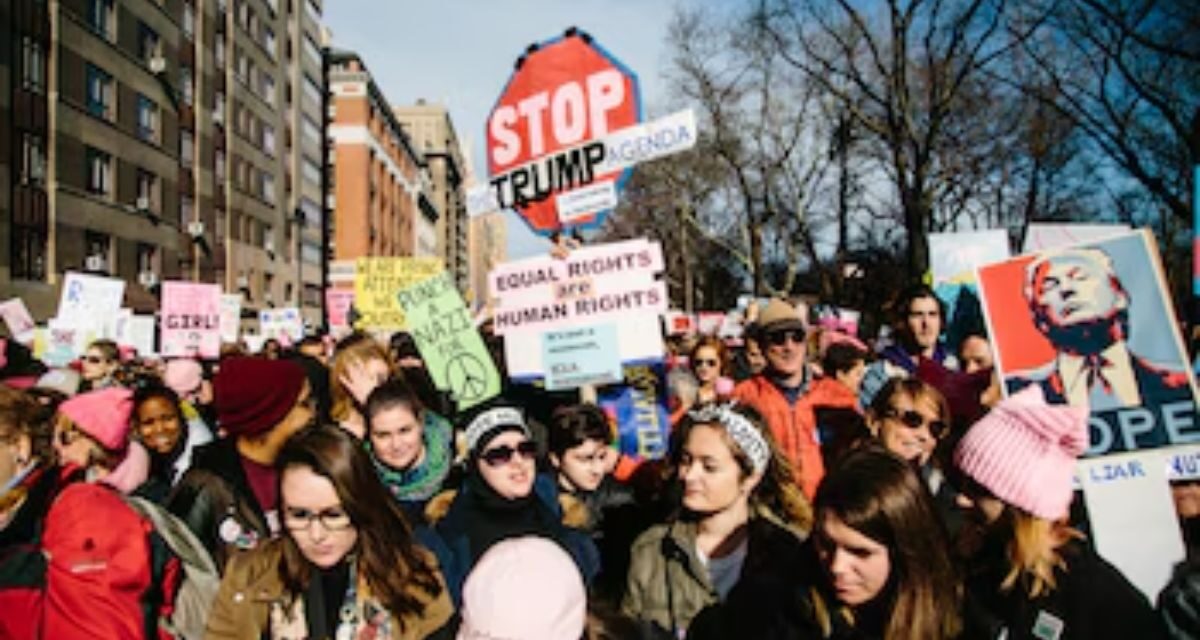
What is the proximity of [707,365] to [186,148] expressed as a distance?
3688cm

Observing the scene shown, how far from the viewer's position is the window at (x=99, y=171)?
97.2 feet

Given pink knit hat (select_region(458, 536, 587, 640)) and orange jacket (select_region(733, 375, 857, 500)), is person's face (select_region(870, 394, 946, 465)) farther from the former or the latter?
pink knit hat (select_region(458, 536, 587, 640))

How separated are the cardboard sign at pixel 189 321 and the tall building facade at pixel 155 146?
16.9m

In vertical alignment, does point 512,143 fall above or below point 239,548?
above

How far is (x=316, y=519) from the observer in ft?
8.68

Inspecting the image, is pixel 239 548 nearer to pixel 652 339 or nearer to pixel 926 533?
pixel 652 339

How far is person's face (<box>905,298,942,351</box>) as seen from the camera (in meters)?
4.82

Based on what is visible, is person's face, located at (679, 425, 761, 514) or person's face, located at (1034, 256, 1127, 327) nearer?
person's face, located at (679, 425, 761, 514)

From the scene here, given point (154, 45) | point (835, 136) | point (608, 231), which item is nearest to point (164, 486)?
point (835, 136)

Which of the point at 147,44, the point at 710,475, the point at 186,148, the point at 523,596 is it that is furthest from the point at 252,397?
the point at 186,148

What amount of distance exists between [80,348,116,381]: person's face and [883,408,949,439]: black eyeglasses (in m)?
7.45

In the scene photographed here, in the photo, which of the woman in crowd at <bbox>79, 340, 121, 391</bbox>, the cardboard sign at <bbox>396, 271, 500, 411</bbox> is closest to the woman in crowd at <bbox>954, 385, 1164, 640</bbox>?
the cardboard sign at <bbox>396, 271, 500, 411</bbox>

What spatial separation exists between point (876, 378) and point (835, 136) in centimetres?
2099

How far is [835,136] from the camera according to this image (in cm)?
2420
